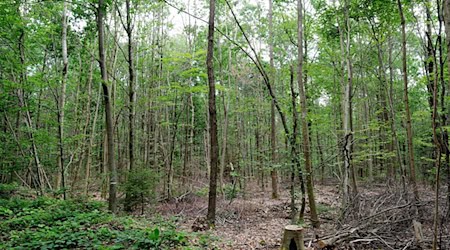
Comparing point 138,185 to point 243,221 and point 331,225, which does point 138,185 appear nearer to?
point 243,221

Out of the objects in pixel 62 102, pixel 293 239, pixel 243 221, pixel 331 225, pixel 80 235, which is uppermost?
pixel 62 102

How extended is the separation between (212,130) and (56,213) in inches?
164

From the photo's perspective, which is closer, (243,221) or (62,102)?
(243,221)

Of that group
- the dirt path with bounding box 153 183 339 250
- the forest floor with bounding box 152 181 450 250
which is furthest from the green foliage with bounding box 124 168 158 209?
the dirt path with bounding box 153 183 339 250

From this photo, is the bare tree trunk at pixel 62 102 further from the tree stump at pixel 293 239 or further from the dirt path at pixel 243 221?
the tree stump at pixel 293 239

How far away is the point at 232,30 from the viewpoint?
611 inches

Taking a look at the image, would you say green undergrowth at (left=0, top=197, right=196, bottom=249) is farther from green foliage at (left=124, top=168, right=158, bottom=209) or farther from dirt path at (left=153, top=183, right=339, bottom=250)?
green foliage at (left=124, top=168, right=158, bottom=209)

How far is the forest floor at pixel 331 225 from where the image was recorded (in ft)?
17.3

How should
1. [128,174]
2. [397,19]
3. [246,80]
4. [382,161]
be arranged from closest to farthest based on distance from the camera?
1. [397,19]
2. [128,174]
3. [246,80]
4. [382,161]

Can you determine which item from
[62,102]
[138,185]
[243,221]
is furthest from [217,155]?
[62,102]

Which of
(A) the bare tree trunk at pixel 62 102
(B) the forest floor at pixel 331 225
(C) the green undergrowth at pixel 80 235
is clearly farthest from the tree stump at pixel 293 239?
(A) the bare tree trunk at pixel 62 102

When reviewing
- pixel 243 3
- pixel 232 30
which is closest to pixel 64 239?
pixel 232 30

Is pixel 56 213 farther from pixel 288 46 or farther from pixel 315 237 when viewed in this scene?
pixel 288 46

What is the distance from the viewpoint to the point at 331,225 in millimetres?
7395
